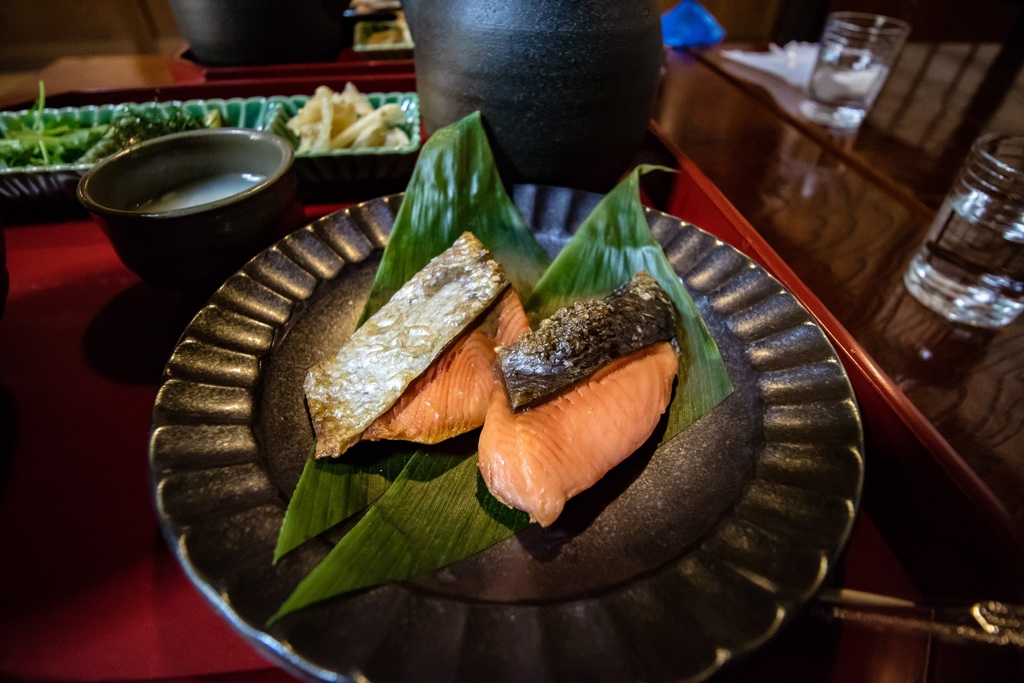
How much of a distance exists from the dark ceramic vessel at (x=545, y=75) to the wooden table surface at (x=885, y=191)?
82 centimetres

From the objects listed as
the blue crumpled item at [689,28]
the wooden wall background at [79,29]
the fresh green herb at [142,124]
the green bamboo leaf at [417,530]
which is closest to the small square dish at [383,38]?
the fresh green herb at [142,124]

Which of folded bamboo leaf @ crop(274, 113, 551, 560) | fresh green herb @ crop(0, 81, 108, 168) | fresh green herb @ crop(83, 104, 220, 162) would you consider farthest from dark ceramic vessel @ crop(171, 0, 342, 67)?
folded bamboo leaf @ crop(274, 113, 551, 560)

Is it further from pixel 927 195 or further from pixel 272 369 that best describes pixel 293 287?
pixel 927 195

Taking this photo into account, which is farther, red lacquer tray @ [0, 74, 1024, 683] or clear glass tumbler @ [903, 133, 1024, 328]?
clear glass tumbler @ [903, 133, 1024, 328]

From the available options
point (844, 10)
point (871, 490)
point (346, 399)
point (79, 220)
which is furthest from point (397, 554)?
point (844, 10)

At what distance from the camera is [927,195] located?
2.27 meters

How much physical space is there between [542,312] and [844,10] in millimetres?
6350

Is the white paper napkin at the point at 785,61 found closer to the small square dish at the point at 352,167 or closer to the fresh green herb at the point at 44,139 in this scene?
the small square dish at the point at 352,167

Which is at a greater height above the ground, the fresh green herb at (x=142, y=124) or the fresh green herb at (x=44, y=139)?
the fresh green herb at (x=142, y=124)

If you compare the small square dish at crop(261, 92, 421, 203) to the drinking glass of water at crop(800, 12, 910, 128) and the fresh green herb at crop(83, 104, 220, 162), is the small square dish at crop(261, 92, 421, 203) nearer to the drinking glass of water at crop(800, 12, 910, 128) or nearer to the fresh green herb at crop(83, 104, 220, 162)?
the fresh green herb at crop(83, 104, 220, 162)

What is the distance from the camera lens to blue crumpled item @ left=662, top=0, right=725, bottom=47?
3.99m

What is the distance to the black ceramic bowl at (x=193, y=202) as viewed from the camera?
4.69 feet

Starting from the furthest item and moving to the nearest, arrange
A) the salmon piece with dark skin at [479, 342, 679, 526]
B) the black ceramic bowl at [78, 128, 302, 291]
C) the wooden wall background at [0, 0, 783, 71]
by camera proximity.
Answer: the wooden wall background at [0, 0, 783, 71], the black ceramic bowl at [78, 128, 302, 291], the salmon piece with dark skin at [479, 342, 679, 526]

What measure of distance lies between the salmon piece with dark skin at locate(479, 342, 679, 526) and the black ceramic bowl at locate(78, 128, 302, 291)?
3.06 ft
